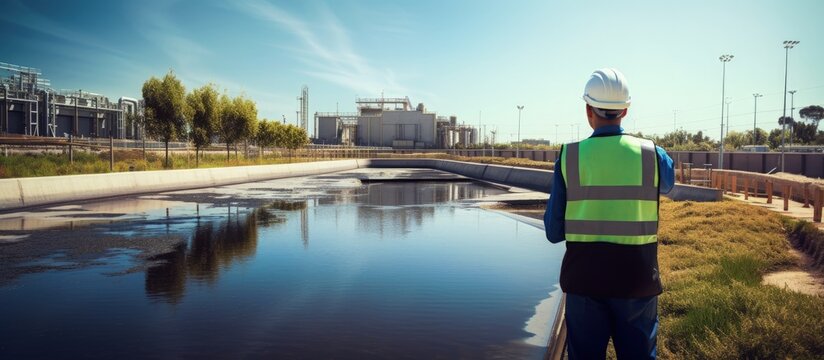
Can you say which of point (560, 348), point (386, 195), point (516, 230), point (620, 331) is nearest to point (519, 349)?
point (560, 348)

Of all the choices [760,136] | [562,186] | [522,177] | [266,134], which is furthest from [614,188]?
[760,136]

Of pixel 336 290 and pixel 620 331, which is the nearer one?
pixel 620 331

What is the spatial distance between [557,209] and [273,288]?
521cm

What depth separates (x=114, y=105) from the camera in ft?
328

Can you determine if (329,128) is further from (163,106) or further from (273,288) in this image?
(273,288)

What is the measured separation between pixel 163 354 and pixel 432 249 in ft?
21.1

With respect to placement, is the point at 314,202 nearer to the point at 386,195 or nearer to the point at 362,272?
the point at 386,195

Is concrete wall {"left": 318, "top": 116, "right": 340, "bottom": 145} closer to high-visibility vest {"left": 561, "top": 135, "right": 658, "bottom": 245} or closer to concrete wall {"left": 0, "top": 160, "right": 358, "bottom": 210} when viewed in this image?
concrete wall {"left": 0, "top": 160, "right": 358, "bottom": 210}

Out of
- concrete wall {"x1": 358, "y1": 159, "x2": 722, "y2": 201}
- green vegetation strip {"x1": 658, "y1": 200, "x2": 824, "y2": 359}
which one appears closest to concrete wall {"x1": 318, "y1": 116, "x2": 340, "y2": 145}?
concrete wall {"x1": 358, "y1": 159, "x2": 722, "y2": 201}

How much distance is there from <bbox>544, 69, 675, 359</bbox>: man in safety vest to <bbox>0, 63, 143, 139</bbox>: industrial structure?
3030 inches

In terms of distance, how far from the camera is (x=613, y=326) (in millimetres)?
3275

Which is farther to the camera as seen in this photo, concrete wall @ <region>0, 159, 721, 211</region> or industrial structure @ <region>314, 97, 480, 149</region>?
industrial structure @ <region>314, 97, 480, 149</region>

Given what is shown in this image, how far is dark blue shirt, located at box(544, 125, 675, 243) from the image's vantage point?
3307mm

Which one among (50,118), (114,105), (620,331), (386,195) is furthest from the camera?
(114,105)
